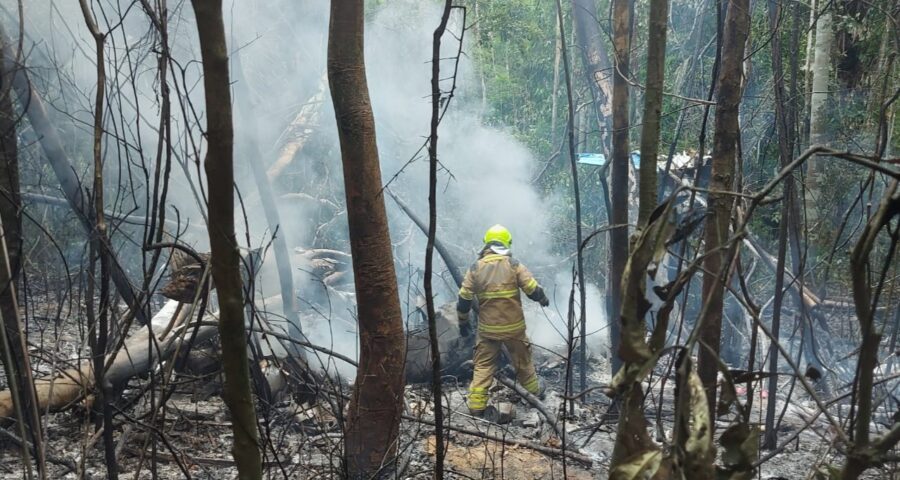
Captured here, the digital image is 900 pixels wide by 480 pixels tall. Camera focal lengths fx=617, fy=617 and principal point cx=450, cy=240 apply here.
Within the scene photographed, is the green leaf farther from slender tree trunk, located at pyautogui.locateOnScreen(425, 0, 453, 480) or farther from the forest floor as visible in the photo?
the forest floor

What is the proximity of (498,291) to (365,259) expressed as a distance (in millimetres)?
3666

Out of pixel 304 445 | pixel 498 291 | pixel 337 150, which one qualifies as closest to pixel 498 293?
pixel 498 291

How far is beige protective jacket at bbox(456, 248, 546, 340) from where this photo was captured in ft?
23.0

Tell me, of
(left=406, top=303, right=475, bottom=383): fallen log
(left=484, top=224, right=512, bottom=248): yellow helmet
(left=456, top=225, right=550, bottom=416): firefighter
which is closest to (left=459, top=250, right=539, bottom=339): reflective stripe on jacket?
(left=456, top=225, right=550, bottom=416): firefighter

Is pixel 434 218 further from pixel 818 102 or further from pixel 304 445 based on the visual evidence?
pixel 818 102

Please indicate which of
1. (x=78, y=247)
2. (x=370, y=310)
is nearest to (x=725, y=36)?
(x=370, y=310)

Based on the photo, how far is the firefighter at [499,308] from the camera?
6.96 meters

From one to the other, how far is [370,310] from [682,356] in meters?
2.52

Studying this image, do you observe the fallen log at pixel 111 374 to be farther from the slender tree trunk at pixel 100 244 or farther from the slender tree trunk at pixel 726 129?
the slender tree trunk at pixel 726 129

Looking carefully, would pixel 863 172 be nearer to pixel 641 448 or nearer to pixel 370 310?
pixel 370 310

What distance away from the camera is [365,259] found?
11.5 ft

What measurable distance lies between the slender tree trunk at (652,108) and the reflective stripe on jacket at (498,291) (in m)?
4.59

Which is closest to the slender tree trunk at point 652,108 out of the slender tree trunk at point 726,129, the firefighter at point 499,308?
the slender tree trunk at point 726,129

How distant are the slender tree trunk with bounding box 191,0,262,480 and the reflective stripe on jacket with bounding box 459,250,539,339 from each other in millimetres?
5439
